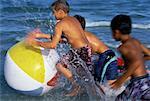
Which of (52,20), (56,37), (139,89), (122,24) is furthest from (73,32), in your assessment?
(52,20)

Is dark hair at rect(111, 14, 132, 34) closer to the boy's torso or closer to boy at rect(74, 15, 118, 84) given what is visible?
boy at rect(74, 15, 118, 84)

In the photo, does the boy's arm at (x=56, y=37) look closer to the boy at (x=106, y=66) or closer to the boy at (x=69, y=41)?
the boy at (x=69, y=41)

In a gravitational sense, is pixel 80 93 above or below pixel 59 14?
below

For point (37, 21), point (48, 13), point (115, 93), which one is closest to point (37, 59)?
point (115, 93)

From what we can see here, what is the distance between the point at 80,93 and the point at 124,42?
202 centimetres

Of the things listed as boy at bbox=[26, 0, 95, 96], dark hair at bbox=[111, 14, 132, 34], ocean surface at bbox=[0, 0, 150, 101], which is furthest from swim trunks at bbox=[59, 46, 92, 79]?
dark hair at bbox=[111, 14, 132, 34]

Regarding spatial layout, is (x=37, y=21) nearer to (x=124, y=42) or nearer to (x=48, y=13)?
(x=48, y=13)

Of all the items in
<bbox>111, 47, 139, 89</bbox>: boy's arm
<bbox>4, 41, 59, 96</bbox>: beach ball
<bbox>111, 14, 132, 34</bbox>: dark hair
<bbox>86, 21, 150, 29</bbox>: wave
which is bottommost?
<bbox>86, 21, 150, 29</bbox>: wave

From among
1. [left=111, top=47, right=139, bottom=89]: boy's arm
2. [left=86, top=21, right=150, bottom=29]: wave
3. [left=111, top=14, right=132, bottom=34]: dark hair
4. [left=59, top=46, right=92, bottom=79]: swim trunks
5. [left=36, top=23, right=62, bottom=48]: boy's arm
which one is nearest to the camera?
[left=111, top=47, right=139, bottom=89]: boy's arm

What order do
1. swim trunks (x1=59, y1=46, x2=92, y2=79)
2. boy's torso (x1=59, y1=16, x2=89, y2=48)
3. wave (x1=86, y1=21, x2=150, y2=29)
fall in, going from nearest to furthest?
boy's torso (x1=59, y1=16, x2=89, y2=48) → swim trunks (x1=59, y1=46, x2=92, y2=79) → wave (x1=86, y1=21, x2=150, y2=29)

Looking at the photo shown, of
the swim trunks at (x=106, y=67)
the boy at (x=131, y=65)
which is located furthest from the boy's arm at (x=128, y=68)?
the swim trunks at (x=106, y=67)

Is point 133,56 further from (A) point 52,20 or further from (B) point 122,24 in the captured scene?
(A) point 52,20

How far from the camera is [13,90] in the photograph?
7617mm

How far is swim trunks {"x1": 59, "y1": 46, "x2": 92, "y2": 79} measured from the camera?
710 cm
